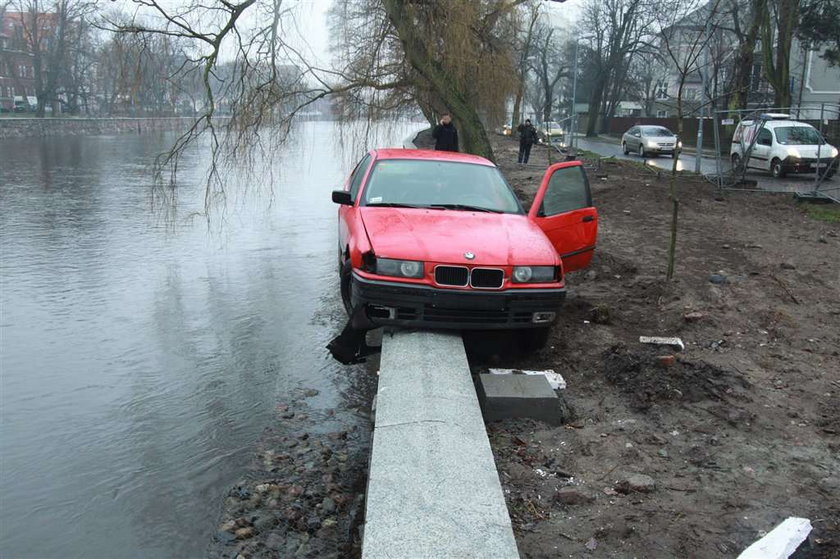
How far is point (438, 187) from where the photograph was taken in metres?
7.40

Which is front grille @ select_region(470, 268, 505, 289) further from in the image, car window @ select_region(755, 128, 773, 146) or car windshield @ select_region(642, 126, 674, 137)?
car windshield @ select_region(642, 126, 674, 137)

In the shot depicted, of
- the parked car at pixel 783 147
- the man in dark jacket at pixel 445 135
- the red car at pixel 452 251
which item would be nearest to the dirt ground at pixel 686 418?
the red car at pixel 452 251

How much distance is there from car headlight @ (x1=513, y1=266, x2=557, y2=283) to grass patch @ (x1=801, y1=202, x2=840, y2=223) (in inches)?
398

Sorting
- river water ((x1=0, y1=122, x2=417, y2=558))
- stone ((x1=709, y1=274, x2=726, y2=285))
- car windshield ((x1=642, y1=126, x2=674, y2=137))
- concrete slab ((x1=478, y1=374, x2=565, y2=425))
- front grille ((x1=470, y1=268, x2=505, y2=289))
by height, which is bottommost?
river water ((x1=0, y1=122, x2=417, y2=558))

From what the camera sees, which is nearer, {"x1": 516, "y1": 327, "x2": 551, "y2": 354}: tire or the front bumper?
the front bumper

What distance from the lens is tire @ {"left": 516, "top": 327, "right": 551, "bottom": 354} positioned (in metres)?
6.38

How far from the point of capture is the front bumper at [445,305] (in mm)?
5742

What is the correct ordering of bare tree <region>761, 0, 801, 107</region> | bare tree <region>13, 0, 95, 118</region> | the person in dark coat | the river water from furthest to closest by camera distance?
bare tree <region>13, 0, 95, 118</region>, bare tree <region>761, 0, 801, 107</region>, the person in dark coat, the river water

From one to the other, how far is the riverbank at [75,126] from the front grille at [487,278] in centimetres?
4532

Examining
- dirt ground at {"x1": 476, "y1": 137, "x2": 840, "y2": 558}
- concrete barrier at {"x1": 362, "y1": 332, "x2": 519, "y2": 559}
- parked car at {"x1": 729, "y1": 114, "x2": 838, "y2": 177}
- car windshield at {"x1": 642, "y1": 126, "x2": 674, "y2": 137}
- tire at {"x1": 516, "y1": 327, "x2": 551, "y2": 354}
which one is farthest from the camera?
car windshield at {"x1": 642, "y1": 126, "x2": 674, "y2": 137}

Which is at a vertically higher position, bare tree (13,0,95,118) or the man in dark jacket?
bare tree (13,0,95,118)

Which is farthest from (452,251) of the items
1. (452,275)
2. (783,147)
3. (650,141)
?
(650,141)

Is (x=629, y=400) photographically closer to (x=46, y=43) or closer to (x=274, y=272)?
(x=274, y=272)

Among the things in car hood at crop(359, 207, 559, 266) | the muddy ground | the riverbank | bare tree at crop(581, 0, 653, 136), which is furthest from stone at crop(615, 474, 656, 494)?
bare tree at crop(581, 0, 653, 136)
